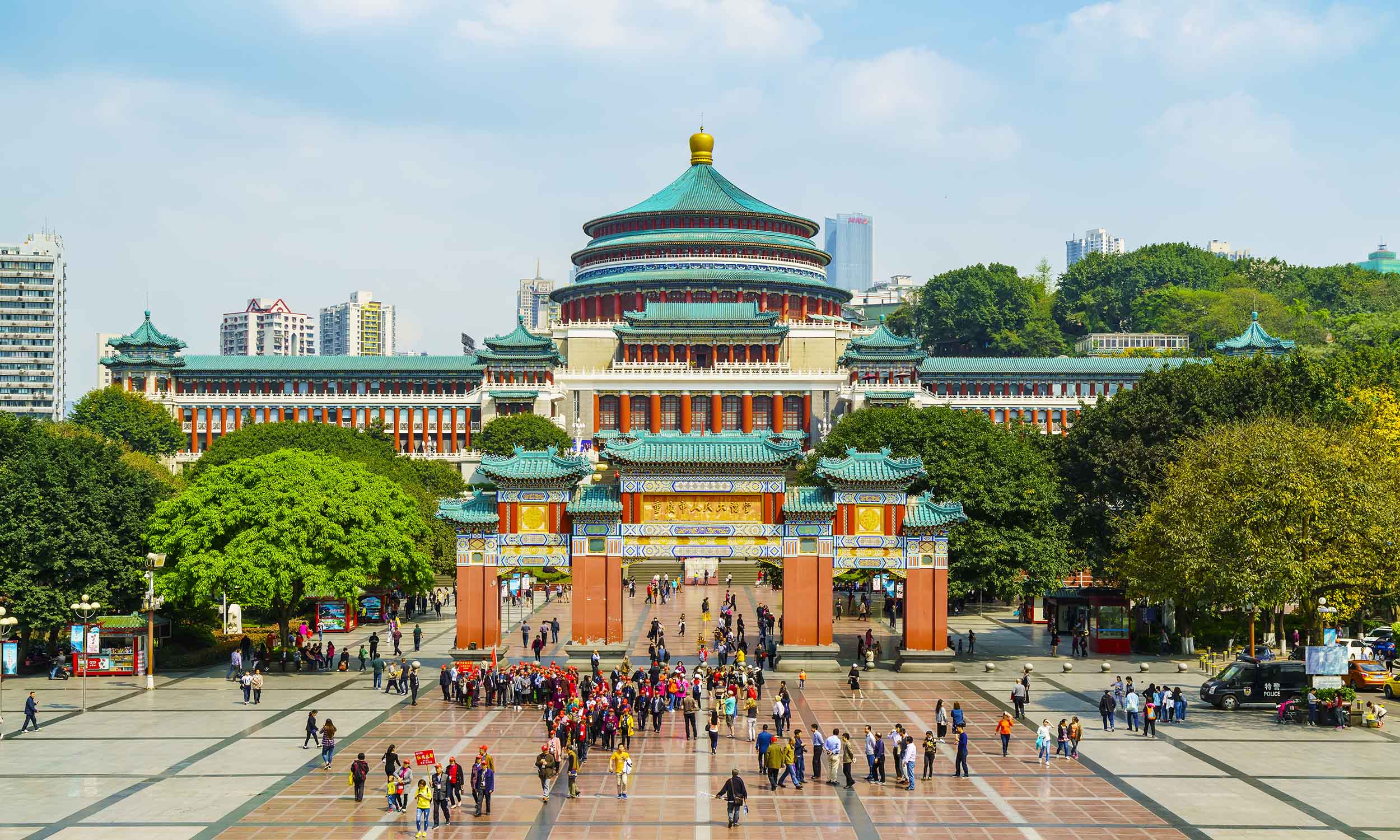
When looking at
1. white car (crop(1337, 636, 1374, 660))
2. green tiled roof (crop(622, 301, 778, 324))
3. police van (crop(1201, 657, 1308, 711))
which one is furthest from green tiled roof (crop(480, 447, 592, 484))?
green tiled roof (crop(622, 301, 778, 324))

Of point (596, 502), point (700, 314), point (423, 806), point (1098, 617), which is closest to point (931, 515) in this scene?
point (1098, 617)

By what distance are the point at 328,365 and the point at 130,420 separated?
22.6 meters

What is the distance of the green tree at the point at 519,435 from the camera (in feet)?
360

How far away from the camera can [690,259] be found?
137 meters

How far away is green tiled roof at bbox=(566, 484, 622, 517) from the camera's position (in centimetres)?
5231

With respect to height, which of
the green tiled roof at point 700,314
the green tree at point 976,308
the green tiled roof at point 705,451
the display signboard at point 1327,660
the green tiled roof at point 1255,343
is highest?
the green tree at point 976,308

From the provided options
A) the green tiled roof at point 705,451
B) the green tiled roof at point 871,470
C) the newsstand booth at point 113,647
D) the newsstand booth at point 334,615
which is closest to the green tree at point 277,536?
the newsstand booth at point 113,647

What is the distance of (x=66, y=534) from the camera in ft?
173

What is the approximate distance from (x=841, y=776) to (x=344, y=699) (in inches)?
777

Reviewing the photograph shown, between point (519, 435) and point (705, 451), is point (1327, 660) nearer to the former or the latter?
point (705, 451)

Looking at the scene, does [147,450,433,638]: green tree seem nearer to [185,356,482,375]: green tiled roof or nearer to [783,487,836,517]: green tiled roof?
[783,487,836,517]: green tiled roof

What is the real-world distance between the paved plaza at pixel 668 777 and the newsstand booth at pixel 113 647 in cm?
248

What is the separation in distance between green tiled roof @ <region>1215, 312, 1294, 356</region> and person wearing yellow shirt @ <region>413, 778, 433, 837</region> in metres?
115

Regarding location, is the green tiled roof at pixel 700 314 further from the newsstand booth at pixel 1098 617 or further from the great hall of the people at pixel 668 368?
the newsstand booth at pixel 1098 617
